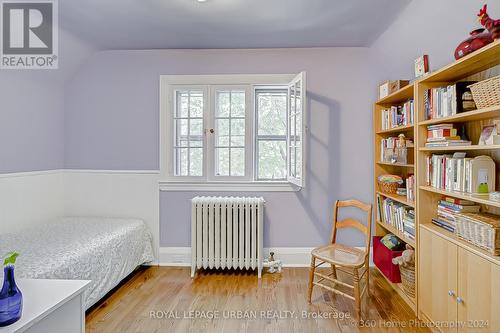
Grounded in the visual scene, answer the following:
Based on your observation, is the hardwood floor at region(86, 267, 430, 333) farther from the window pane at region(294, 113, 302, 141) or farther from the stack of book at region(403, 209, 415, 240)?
the window pane at region(294, 113, 302, 141)

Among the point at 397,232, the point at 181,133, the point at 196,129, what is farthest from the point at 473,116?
the point at 181,133

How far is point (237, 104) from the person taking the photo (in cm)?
326

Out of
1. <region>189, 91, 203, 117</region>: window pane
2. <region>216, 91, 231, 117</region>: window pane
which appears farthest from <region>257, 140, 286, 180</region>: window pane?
<region>189, 91, 203, 117</region>: window pane

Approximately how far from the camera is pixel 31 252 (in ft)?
6.85

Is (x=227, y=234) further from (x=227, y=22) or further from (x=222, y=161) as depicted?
(x=227, y=22)

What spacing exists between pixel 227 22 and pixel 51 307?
2516mm

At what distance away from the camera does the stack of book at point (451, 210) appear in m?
1.80

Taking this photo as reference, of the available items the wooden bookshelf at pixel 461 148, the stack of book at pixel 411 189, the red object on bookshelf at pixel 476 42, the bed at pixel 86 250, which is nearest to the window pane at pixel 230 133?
the bed at pixel 86 250

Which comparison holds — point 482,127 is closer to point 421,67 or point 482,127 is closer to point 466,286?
point 421,67

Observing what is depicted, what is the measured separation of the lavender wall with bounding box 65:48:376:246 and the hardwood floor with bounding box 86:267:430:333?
589 mm

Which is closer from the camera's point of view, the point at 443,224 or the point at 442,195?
the point at 443,224

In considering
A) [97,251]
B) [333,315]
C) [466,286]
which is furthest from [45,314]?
[466,286]

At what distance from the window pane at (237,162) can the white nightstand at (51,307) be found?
216cm

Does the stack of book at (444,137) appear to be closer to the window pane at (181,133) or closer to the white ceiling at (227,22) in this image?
the white ceiling at (227,22)
